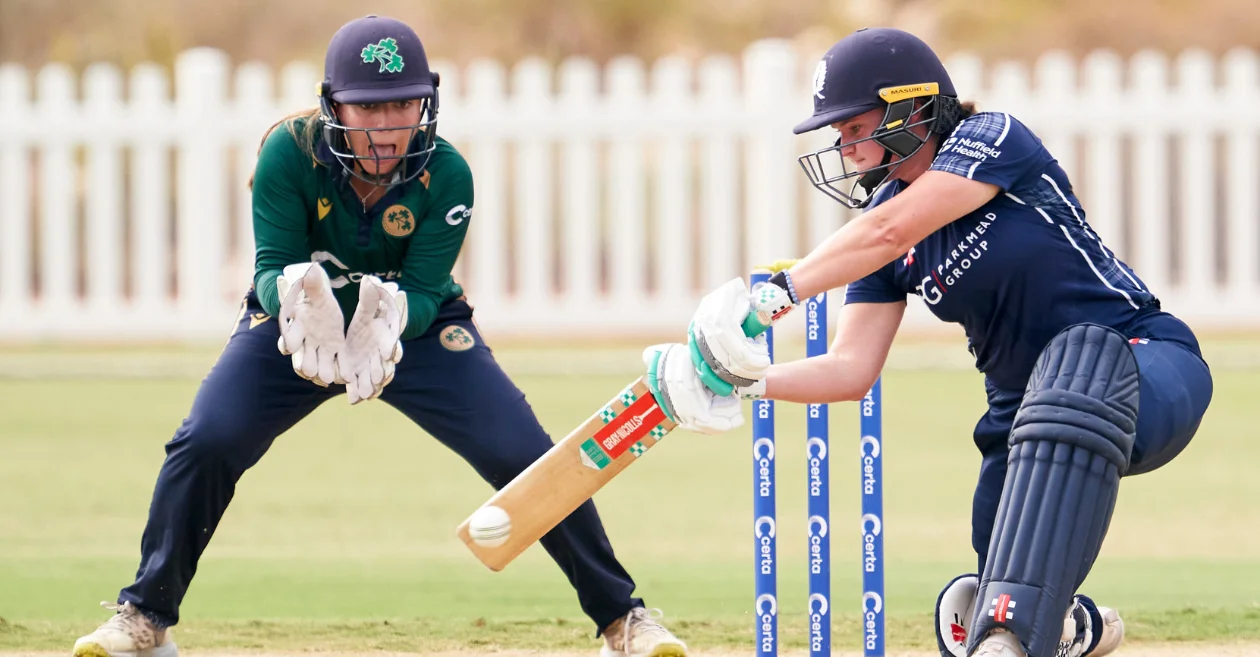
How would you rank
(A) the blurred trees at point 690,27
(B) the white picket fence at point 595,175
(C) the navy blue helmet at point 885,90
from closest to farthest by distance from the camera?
(C) the navy blue helmet at point 885,90 < (B) the white picket fence at point 595,175 < (A) the blurred trees at point 690,27

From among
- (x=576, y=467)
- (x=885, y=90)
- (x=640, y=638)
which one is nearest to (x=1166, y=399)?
(x=885, y=90)

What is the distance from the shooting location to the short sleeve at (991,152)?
305 cm

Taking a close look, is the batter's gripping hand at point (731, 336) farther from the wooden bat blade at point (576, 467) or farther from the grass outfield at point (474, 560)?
the grass outfield at point (474, 560)

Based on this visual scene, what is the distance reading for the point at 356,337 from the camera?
3.46m

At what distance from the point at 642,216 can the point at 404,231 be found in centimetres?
653

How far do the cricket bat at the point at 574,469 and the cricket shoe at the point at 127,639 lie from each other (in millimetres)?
788

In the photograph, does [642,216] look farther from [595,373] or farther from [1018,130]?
[1018,130]

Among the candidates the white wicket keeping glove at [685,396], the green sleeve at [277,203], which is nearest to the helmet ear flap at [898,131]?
the white wicket keeping glove at [685,396]

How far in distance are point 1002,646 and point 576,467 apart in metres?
0.80

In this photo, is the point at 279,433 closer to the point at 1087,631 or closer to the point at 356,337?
the point at 356,337

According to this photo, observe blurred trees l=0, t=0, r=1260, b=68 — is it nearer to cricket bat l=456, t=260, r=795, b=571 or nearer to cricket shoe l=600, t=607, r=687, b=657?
cricket shoe l=600, t=607, r=687, b=657

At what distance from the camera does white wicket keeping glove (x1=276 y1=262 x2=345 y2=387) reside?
132 inches

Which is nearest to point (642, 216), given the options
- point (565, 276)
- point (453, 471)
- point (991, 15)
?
point (565, 276)

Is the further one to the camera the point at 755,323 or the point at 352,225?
the point at 352,225
